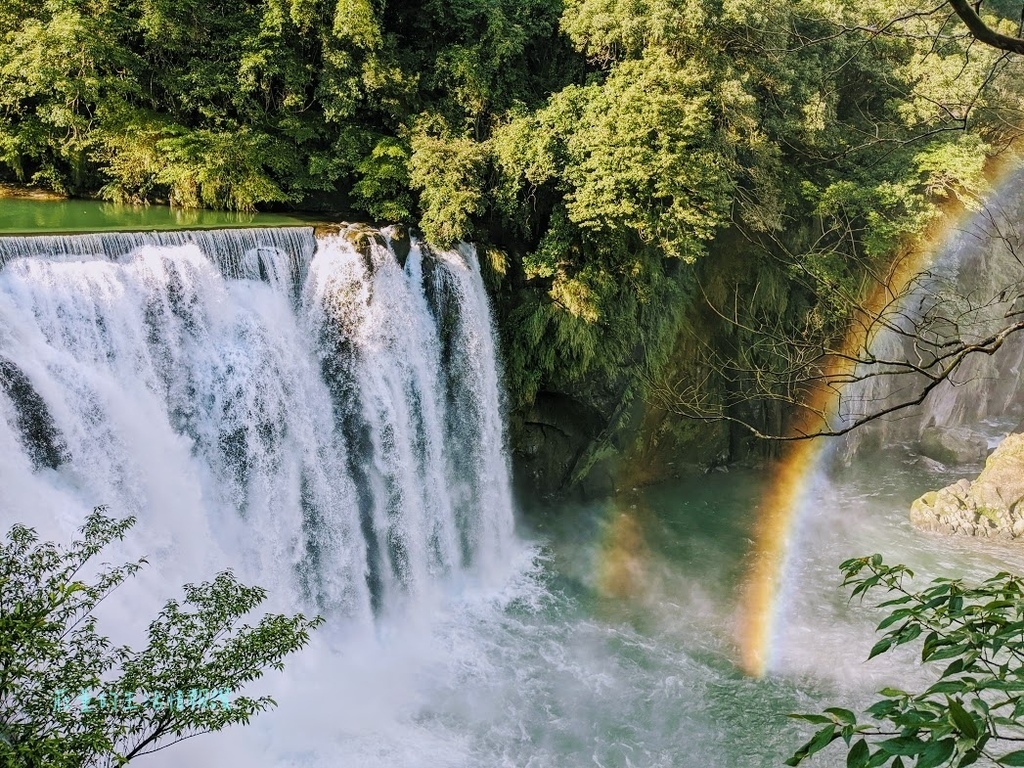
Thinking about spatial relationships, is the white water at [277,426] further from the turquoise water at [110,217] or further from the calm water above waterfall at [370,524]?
the turquoise water at [110,217]

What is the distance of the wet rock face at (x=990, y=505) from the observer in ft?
53.8

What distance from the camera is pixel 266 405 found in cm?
1149

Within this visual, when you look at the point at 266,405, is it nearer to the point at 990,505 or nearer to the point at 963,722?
the point at 963,722

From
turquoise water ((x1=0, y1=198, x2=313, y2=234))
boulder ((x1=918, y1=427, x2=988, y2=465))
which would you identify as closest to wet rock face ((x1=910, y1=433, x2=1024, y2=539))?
boulder ((x1=918, y1=427, x2=988, y2=465))

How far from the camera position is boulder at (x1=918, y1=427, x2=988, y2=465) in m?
20.0

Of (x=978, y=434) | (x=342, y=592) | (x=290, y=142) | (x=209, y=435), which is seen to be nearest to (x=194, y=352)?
(x=209, y=435)

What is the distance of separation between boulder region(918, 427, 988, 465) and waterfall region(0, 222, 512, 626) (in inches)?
515

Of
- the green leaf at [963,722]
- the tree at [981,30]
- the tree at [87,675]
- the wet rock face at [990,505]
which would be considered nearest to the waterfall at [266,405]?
the tree at [87,675]

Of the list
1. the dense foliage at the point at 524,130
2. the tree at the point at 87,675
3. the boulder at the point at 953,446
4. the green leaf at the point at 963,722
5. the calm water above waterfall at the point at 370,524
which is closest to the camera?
the green leaf at the point at 963,722

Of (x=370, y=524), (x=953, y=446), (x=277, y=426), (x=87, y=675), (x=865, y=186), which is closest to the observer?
(x=87, y=675)

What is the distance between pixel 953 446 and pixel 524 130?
1489cm

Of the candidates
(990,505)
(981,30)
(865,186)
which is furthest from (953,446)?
(981,30)

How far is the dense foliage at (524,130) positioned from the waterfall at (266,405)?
2.05m

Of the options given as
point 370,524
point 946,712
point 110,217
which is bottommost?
point 370,524
